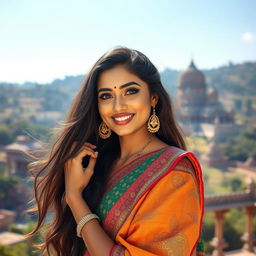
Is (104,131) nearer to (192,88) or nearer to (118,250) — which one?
(118,250)

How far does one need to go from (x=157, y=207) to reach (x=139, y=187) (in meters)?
0.13

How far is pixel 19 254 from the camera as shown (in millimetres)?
7633

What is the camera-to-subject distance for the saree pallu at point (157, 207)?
43.0 inches

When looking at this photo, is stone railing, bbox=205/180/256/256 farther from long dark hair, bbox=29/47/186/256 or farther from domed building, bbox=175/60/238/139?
domed building, bbox=175/60/238/139

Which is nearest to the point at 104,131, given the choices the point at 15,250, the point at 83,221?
the point at 83,221

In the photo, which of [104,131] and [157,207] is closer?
Answer: [157,207]

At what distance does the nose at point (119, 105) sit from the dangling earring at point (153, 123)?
158mm

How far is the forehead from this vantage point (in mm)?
1318

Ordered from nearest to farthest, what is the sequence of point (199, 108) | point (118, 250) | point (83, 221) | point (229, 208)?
1. point (118, 250)
2. point (83, 221)
3. point (229, 208)
4. point (199, 108)

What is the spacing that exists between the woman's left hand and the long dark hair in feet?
0.07

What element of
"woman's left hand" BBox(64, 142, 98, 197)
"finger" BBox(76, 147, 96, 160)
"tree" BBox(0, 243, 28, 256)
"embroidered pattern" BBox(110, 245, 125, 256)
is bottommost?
"tree" BBox(0, 243, 28, 256)

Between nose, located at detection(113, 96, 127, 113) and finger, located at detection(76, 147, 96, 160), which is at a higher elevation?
nose, located at detection(113, 96, 127, 113)

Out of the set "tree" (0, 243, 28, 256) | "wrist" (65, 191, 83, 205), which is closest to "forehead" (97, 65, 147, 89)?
"wrist" (65, 191, 83, 205)

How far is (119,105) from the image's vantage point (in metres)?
1.30
